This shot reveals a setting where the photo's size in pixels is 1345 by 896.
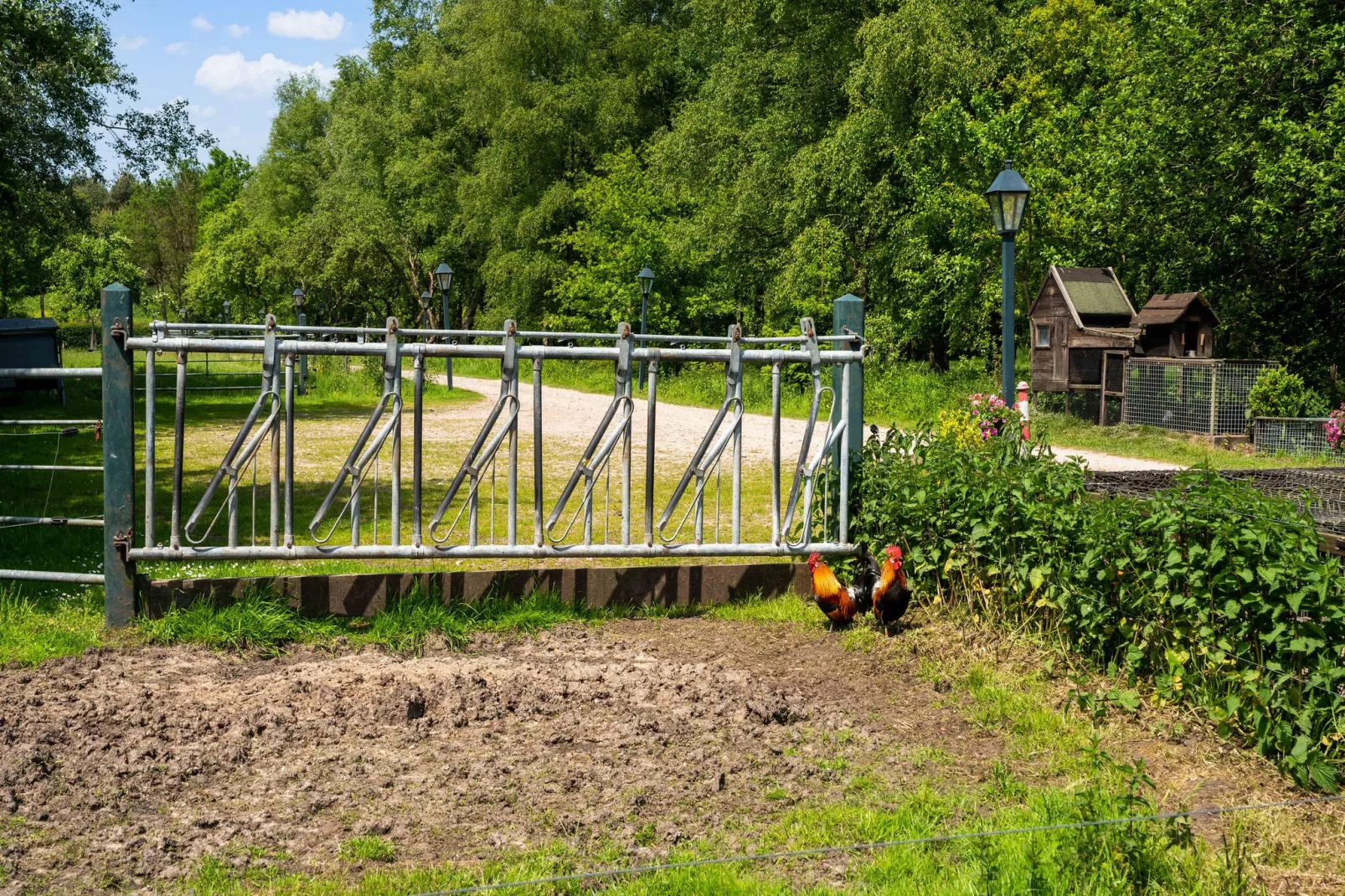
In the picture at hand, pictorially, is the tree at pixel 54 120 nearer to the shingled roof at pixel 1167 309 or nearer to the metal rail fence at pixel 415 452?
the metal rail fence at pixel 415 452

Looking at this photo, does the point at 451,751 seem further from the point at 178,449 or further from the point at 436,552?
the point at 178,449

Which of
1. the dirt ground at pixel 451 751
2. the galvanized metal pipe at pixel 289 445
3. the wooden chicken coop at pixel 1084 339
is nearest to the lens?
the dirt ground at pixel 451 751

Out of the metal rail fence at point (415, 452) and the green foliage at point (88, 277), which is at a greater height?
the green foliage at point (88, 277)

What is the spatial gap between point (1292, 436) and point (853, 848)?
14.6 m

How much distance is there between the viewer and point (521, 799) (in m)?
4.16

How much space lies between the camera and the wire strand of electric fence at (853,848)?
11.2 ft

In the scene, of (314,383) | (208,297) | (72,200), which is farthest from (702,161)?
(208,297)

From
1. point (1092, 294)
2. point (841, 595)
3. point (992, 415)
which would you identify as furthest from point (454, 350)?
point (1092, 294)

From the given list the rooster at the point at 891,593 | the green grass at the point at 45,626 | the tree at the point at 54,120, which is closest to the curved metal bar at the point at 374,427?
the green grass at the point at 45,626

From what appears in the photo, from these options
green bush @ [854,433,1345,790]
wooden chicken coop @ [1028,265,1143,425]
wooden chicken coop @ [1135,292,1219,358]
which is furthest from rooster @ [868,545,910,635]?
wooden chicken coop @ [1135,292,1219,358]

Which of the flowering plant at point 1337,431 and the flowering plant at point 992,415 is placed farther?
the flowering plant at point 1337,431

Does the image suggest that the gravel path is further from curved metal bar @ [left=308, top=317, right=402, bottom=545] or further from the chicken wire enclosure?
curved metal bar @ [left=308, top=317, right=402, bottom=545]

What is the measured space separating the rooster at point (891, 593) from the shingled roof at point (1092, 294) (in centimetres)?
1477

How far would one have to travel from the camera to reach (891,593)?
611cm
